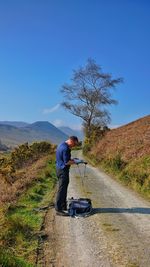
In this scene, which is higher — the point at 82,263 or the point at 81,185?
the point at 81,185

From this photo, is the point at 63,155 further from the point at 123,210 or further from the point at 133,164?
the point at 133,164

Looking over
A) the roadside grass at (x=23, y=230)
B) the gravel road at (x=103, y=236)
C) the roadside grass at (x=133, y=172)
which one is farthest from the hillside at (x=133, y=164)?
the roadside grass at (x=23, y=230)

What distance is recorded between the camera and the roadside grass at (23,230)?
916 centimetres

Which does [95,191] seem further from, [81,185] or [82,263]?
[82,263]

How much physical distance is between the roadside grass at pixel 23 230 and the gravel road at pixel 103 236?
0.35 metres

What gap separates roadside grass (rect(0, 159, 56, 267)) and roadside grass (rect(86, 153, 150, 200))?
501cm

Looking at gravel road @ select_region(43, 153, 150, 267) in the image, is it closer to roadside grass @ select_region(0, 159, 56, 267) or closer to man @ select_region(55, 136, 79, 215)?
roadside grass @ select_region(0, 159, 56, 267)

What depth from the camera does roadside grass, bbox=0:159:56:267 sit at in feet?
30.0

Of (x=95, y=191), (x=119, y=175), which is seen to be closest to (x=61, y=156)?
(x=95, y=191)

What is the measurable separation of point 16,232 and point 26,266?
2.85 m

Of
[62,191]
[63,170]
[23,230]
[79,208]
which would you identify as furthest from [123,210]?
[23,230]

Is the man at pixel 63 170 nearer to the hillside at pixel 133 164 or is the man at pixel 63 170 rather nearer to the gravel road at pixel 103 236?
the gravel road at pixel 103 236

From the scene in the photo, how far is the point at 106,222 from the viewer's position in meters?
13.6

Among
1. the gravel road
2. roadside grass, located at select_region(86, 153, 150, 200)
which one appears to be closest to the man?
the gravel road
